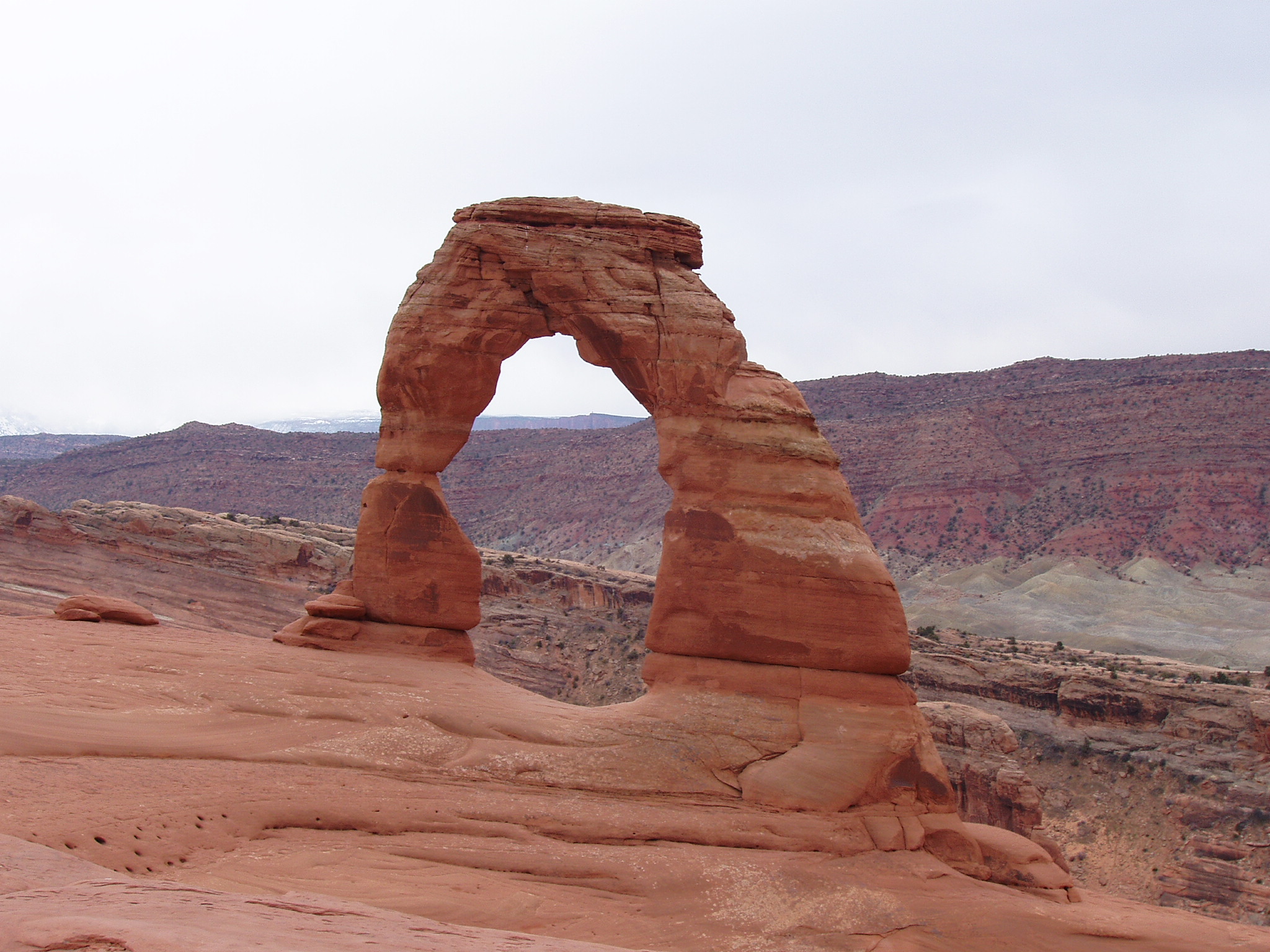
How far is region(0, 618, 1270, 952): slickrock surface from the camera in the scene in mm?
10875

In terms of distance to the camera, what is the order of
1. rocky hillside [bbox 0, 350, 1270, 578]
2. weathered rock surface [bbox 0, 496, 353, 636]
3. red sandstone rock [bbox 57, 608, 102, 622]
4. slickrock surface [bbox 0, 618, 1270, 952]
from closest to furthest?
slickrock surface [bbox 0, 618, 1270, 952] → red sandstone rock [bbox 57, 608, 102, 622] → weathered rock surface [bbox 0, 496, 353, 636] → rocky hillside [bbox 0, 350, 1270, 578]

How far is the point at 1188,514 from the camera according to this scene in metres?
79.6

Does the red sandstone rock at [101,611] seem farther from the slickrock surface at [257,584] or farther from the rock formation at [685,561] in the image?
the slickrock surface at [257,584]

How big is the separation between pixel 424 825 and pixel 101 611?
28.7 feet

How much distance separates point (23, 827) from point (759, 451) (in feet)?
36.0

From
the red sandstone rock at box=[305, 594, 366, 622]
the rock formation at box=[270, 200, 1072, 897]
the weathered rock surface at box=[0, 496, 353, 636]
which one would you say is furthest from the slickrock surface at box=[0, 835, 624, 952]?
the weathered rock surface at box=[0, 496, 353, 636]

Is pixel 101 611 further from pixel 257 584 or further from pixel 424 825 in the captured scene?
pixel 257 584

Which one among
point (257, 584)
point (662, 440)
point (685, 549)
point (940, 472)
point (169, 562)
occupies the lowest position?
point (257, 584)

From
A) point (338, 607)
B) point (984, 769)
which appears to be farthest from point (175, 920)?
point (984, 769)

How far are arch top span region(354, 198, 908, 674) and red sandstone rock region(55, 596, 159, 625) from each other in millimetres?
3790

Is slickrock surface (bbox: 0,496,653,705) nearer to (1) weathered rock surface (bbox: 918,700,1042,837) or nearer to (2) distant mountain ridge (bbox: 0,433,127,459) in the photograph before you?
(1) weathered rock surface (bbox: 918,700,1042,837)

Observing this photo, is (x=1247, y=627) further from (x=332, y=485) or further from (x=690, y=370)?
(x=332, y=485)

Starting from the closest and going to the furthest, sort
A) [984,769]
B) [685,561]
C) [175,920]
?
[175,920] < [685,561] < [984,769]

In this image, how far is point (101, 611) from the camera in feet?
58.7
